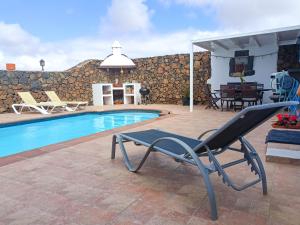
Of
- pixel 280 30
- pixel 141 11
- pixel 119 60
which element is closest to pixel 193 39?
pixel 280 30

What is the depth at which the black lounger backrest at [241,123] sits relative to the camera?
1.70 m

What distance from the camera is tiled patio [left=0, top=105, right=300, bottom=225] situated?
1.80 metres

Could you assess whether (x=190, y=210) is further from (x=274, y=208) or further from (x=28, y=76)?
(x=28, y=76)

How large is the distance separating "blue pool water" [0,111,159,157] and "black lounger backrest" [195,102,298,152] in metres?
4.78

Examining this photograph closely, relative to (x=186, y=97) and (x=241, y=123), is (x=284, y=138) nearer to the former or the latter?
(x=241, y=123)

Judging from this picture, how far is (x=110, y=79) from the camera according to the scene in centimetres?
1349

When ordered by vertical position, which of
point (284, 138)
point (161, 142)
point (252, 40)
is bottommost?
point (284, 138)

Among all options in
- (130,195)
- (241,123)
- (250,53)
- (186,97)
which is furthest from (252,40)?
(130,195)

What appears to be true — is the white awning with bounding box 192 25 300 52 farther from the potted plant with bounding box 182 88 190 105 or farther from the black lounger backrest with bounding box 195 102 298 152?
the black lounger backrest with bounding box 195 102 298 152

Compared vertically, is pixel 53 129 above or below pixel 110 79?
below

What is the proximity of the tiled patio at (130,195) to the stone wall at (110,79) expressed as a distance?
7.96 metres

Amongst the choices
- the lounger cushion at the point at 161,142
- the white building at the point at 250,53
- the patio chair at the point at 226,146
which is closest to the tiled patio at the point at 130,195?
the patio chair at the point at 226,146

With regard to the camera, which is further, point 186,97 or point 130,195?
point 186,97

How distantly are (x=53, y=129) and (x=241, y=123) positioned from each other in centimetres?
662
